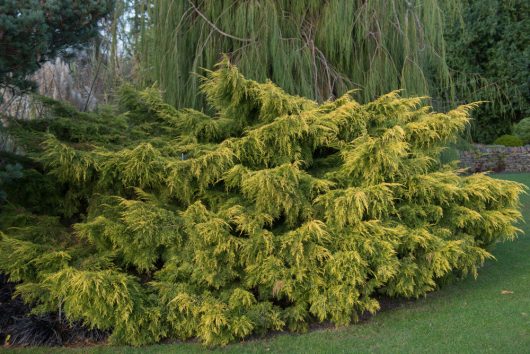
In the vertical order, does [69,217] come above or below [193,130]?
below

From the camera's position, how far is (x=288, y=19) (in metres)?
7.24

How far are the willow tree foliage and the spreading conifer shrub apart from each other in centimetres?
148

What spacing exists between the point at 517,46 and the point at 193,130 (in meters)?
14.3

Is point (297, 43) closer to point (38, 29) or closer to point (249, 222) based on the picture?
point (249, 222)

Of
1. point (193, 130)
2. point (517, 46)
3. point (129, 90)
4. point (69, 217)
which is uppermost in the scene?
point (517, 46)

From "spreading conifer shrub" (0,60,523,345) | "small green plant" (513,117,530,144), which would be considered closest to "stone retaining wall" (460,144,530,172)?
"small green plant" (513,117,530,144)

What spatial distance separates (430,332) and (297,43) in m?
3.98

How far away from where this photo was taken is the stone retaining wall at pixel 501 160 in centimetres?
1634

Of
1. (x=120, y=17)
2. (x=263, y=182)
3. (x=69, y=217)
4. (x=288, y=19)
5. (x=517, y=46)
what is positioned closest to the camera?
(x=263, y=182)

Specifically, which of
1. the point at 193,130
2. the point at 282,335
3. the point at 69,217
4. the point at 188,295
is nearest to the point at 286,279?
the point at 282,335

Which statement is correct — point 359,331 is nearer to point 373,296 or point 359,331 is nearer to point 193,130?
point 373,296

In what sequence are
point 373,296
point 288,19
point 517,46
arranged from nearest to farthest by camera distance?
point 373,296
point 288,19
point 517,46

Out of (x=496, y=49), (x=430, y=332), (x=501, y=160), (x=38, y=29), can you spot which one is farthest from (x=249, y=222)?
(x=496, y=49)

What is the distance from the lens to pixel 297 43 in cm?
716
